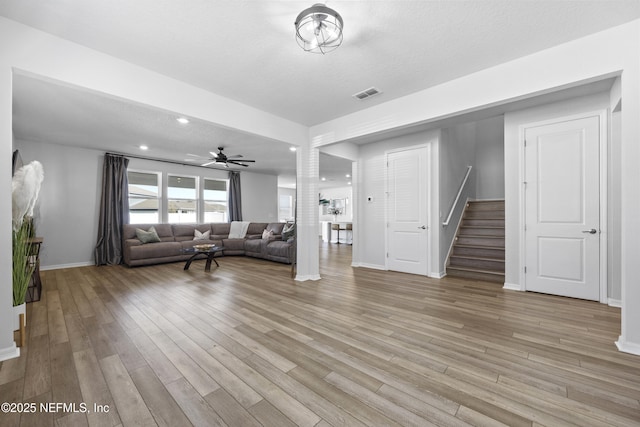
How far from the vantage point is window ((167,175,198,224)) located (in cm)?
748

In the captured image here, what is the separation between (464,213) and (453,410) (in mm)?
5146

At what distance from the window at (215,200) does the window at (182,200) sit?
0.36m

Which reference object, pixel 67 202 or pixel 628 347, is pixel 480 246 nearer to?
pixel 628 347

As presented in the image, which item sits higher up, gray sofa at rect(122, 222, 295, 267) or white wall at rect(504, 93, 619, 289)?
white wall at rect(504, 93, 619, 289)

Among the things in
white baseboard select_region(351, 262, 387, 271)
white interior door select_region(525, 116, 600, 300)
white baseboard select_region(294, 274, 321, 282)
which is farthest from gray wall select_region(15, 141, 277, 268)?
white interior door select_region(525, 116, 600, 300)

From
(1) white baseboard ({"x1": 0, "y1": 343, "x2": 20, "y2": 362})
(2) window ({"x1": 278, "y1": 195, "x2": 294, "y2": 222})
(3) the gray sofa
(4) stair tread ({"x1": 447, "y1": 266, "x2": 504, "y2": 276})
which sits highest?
(2) window ({"x1": 278, "y1": 195, "x2": 294, "y2": 222})

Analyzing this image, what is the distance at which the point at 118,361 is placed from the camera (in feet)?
6.43

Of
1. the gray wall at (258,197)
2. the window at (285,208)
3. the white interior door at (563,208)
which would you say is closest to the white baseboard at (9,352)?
the white interior door at (563,208)

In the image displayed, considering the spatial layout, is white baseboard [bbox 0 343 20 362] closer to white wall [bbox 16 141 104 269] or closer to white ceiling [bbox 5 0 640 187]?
white ceiling [bbox 5 0 640 187]

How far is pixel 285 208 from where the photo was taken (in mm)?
13281

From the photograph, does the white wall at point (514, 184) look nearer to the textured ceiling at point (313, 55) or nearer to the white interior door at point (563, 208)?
the white interior door at point (563, 208)

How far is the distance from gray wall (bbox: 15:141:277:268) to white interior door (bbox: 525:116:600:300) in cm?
Answer: 860

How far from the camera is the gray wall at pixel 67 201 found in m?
5.40

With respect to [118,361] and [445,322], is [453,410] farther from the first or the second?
[118,361]
